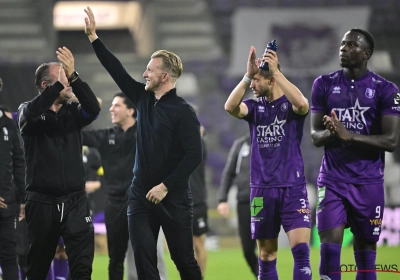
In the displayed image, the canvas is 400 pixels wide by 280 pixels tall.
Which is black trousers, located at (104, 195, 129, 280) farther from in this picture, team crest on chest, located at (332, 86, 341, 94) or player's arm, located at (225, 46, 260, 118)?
team crest on chest, located at (332, 86, 341, 94)

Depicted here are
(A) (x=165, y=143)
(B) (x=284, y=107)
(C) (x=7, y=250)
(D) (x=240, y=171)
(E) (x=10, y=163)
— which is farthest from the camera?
(D) (x=240, y=171)

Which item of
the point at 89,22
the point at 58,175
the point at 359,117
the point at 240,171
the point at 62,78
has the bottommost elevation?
the point at 240,171

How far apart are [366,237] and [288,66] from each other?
1363cm

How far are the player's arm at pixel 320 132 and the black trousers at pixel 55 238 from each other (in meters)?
1.97

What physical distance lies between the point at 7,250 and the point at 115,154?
161 cm

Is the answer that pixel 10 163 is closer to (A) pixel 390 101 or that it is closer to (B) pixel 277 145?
(B) pixel 277 145

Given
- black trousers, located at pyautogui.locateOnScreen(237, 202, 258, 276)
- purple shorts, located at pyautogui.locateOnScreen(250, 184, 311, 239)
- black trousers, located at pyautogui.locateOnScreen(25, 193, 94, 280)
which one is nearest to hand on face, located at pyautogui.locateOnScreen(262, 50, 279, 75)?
purple shorts, located at pyautogui.locateOnScreen(250, 184, 311, 239)

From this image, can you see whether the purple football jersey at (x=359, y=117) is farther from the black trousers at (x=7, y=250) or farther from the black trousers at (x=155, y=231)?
the black trousers at (x=7, y=250)

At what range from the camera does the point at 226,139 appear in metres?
19.0

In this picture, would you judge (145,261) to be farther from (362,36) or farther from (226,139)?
(226,139)

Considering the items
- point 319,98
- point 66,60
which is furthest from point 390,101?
point 66,60

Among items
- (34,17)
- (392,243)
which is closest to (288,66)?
(392,243)

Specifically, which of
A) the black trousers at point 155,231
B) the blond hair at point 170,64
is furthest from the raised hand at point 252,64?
the black trousers at point 155,231

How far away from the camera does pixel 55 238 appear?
223 inches
